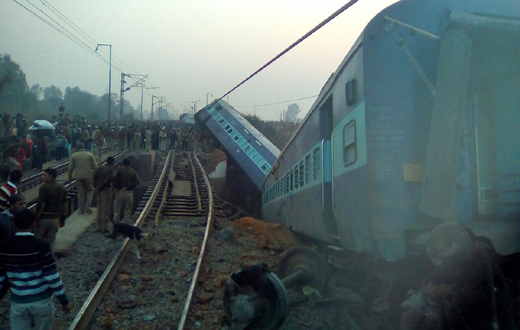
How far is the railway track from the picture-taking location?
5695 millimetres

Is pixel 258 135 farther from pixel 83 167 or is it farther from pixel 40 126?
pixel 83 167

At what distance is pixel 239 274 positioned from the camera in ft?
16.1

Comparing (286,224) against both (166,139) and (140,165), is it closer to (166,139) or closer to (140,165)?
(140,165)

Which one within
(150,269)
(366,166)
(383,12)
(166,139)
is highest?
(166,139)

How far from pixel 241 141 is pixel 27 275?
2129 centimetres

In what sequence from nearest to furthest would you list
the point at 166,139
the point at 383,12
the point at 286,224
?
the point at 383,12, the point at 286,224, the point at 166,139

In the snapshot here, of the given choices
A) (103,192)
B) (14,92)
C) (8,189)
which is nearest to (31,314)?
(8,189)

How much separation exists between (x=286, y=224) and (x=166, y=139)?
2302 centimetres

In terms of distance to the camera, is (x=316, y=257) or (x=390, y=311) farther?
(x=316, y=257)

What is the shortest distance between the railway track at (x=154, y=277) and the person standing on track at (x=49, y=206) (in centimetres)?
106

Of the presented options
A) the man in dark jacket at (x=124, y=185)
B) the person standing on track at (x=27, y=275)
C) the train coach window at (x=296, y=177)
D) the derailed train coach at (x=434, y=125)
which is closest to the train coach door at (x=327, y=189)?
the derailed train coach at (x=434, y=125)

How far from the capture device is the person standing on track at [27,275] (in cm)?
396

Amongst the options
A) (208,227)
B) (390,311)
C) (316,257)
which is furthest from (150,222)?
(390,311)

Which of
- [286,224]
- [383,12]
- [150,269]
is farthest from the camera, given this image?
[286,224]
